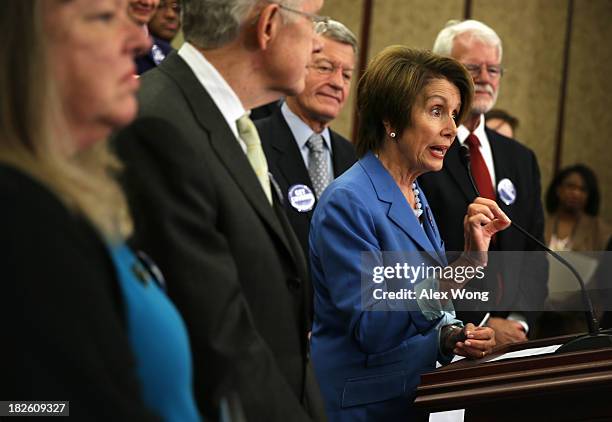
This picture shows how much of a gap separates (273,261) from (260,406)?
0.89 ft

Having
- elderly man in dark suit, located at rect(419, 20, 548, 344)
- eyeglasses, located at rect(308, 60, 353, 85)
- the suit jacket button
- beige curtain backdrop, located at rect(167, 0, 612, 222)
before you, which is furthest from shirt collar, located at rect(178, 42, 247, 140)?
beige curtain backdrop, located at rect(167, 0, 612, 222)

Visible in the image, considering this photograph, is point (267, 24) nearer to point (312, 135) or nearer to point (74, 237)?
point (74, 237)

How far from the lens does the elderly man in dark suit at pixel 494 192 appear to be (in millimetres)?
3297

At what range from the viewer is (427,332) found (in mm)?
2537

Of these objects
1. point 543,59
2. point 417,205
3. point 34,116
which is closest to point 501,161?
point 417,205

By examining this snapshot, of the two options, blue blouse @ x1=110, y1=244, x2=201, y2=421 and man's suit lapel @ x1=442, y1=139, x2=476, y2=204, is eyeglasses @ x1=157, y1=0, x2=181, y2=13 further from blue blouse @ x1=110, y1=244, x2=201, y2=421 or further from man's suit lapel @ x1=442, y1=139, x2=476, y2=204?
blue blouse @ x1=110, y1=244, x2=201, y2=421

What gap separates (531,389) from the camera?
2068 mm

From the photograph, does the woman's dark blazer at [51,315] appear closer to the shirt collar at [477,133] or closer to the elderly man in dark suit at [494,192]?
the elderly man in dark suit at [494,192]

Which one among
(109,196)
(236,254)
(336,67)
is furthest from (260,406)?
(336,67)

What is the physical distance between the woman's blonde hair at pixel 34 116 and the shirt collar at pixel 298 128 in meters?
2.62

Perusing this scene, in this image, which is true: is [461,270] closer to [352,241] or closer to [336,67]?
[352,241]

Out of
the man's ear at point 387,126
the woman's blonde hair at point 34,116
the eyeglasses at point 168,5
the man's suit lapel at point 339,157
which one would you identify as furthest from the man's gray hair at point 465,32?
the woman's blonde hair at point 34,116

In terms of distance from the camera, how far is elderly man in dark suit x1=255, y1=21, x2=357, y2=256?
361cm

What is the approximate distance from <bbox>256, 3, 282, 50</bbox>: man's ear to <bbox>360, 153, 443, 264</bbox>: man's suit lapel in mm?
782
